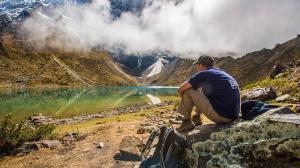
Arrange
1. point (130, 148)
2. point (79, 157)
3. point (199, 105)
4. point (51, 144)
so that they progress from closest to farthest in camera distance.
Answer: point (199, 105)
point (130, 148)
point (79, 157)
point (51, 144)

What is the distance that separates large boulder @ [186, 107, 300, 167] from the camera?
8203mm

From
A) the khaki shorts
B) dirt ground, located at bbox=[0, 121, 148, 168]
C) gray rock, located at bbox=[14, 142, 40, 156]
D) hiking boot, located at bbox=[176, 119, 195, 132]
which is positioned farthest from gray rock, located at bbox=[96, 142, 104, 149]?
the khaki shorts

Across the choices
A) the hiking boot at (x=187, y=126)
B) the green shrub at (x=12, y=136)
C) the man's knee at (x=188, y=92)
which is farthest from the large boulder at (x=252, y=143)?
the green shrub at (x=12, y=136)

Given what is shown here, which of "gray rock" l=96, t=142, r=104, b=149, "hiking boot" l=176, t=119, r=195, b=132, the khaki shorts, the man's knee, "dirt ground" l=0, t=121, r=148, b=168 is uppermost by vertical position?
the man's knee

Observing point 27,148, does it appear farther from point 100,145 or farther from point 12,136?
point 100,145

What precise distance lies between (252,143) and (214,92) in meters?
1.78

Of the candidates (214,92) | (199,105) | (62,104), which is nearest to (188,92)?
(199,105)

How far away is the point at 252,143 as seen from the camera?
345 inches

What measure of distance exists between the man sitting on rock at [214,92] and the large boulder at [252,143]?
0.39 m

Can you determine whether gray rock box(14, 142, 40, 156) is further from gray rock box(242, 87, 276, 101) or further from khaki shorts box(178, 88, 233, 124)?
gray rock box(242, 87, 276, 101)

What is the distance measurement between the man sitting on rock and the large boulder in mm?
394

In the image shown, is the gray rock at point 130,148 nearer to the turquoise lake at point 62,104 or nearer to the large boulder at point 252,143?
the large boulder at point 252,143

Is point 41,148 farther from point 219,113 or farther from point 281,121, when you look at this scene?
point 281,121

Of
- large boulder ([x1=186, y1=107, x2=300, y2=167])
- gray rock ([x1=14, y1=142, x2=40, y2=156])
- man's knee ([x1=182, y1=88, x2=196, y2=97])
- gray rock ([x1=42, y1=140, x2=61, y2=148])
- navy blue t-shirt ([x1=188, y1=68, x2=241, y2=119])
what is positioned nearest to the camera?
large boulder ([x1=186, y1=107, x2=300, y2=167])
